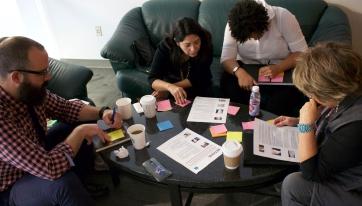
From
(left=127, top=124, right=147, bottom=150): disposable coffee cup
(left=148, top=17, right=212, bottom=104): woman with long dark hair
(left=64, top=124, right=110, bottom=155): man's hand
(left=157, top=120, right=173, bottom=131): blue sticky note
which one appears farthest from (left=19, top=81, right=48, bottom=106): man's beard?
(left=148, top=17, right=212, bottom=104): woman with long dark hair

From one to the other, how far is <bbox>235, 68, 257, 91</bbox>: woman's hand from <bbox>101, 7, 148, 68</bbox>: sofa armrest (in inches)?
37.9

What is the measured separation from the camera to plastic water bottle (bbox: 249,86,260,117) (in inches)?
67.0

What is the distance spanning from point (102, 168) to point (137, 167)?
808 mm

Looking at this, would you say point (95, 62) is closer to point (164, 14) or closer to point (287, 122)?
point (164, 14)

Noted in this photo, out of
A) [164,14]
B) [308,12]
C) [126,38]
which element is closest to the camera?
[308,12]

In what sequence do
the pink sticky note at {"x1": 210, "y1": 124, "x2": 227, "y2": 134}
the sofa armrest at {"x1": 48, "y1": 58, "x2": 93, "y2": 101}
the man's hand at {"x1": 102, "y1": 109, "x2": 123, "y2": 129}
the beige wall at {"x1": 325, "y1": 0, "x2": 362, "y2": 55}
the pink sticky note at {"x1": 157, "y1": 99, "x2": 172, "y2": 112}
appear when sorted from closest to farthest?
the pink sticky note at {"x1": 210, "y1": 124, "x2": 227, "y2": 134} < the man's hand at {"x1": 102, "y1": 109, "x2": 123, "y2": 129} < the pink sticky note at {"x1": 157, "y1": 99, "x2": 172, "y2": 112} < the sofa armrest at {"x1": 48, "y1": 58, "x2": 93, "y2": 101} < the beige wall at {"x1": 325, "y1": 0, "x2": 362, "y2": 55}

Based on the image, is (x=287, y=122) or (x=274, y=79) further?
(x=274, y=79)

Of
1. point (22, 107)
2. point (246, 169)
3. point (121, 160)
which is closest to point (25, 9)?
point (22, 107)

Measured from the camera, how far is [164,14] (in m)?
2.92

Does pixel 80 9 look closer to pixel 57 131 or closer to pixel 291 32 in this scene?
pixel 57 131

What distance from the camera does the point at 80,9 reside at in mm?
3559

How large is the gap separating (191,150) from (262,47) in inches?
40.6

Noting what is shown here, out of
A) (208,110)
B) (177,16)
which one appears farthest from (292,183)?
(177,16)

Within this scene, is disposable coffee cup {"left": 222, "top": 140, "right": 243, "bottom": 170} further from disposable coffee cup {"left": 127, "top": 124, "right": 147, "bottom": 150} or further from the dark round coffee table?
disposable coffee cup {"left": 127, "top": 124, "right": 147, "bottom": 150}
